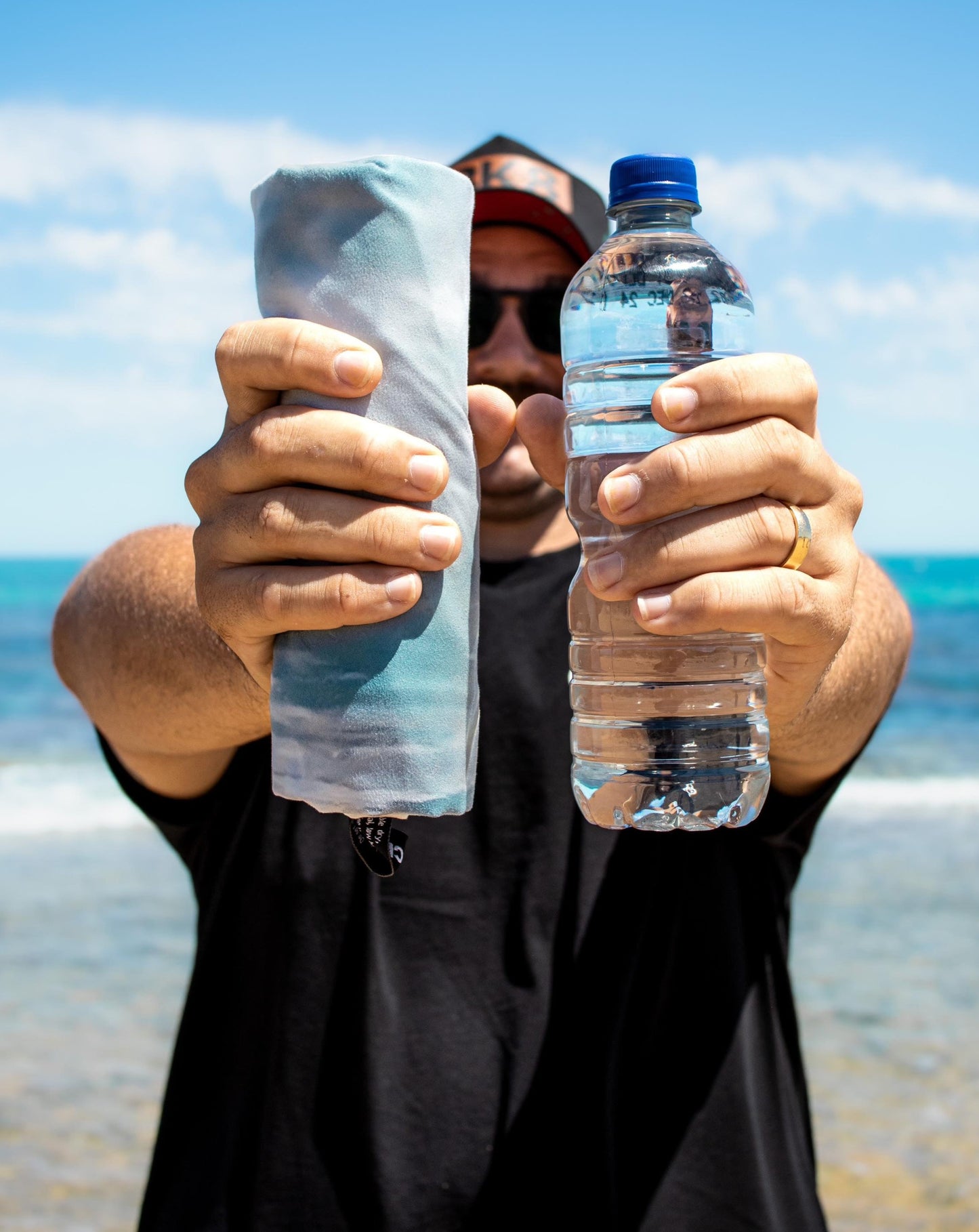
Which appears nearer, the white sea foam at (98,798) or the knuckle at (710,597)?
the knuckle at (710,597)

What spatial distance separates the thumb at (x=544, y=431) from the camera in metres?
1.65

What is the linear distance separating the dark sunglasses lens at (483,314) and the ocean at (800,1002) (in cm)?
137

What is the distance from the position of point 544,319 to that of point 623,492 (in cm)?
171

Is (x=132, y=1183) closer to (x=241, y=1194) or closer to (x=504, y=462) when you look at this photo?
(x=241, y=1194)

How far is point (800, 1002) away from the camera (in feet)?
20.1

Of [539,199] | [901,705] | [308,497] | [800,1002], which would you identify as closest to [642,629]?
[308,497]

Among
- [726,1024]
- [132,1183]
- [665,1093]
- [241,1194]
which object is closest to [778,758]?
[726,1024]

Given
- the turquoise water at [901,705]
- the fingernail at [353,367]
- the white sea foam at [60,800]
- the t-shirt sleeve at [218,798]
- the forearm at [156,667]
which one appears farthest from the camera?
the turquoise water at [901,705]

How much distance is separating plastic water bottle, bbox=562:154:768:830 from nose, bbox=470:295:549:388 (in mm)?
1145

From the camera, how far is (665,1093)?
229cm

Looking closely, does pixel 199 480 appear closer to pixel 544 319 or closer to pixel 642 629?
pixel 642 629

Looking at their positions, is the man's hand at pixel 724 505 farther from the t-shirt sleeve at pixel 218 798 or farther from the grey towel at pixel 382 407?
the t-shirt sleeve at pixel 218 798

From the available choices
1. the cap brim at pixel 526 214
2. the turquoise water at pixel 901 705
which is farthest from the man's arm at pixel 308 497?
the turquoise water at pixel 901 705

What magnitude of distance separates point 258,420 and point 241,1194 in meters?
1.59
